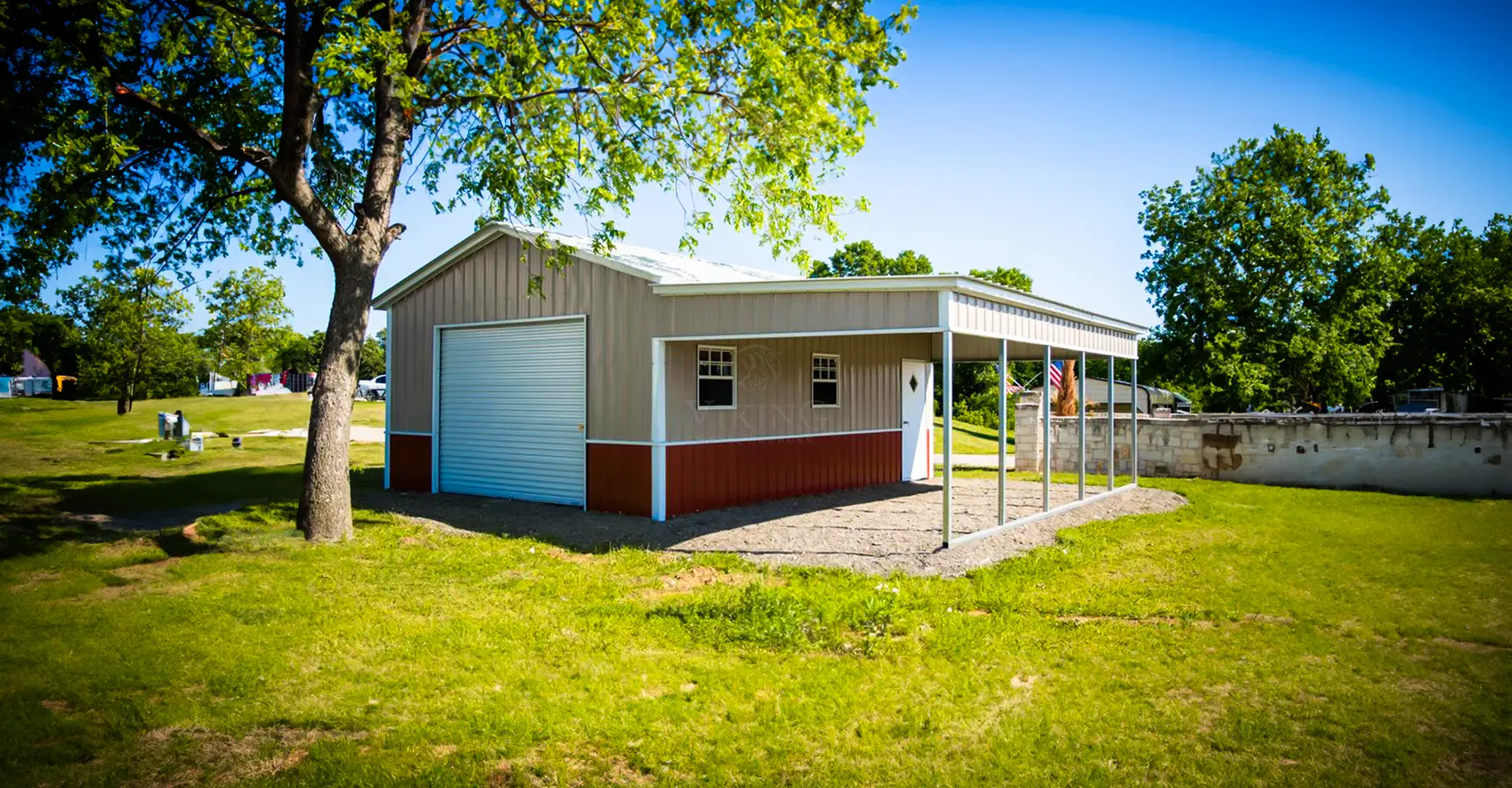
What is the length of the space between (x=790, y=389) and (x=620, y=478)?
326 cm

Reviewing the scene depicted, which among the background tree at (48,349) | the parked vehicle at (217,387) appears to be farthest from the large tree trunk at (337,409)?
the parked vehicle at (217,387)

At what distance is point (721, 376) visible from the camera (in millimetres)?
11664

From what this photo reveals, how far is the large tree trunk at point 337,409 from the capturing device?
899 centimetres

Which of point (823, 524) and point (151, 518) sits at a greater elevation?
point (151, 518)

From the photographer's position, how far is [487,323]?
41.9ft

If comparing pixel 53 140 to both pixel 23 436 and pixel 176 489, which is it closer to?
pixel 176 489

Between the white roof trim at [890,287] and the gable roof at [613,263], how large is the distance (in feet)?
0.52

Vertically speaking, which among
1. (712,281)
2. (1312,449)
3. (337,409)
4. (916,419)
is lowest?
(1312,449)

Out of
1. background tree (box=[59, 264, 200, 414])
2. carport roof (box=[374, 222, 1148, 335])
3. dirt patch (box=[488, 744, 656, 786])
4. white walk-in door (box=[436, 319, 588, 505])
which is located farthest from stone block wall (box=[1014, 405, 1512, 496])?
background tree (box=[59, 264, 200, 414])

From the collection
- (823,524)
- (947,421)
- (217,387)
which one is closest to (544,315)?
(823,524)

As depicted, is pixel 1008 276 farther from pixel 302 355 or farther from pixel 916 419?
pixel 302 355

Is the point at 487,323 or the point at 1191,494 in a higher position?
the point at 487,323

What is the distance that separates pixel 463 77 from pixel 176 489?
790 centimetres

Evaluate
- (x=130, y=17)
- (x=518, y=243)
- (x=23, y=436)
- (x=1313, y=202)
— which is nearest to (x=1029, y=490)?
(x=518, y=243)
